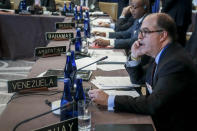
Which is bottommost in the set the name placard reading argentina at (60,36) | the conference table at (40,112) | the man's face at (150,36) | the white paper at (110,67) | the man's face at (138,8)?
the conference table at (40,112)

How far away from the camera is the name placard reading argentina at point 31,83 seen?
1407mm

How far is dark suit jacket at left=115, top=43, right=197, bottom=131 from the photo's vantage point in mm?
1305

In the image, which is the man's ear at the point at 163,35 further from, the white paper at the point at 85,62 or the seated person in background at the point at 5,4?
the seated person in background at the point at 5,4

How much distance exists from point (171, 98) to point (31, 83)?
2.30 feet

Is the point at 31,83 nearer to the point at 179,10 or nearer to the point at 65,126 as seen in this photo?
the point at 65,126

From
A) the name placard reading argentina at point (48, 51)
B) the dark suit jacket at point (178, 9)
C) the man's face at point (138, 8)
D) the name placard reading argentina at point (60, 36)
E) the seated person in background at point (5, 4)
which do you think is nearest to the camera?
the name placard reading argentina at point (48, 51)

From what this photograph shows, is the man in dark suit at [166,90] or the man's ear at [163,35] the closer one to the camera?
the man in dark suit at [166,90]

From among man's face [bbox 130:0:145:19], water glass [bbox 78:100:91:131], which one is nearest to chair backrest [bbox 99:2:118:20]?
man's face [bbox 130:0:145:19]

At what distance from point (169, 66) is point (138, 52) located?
47cm

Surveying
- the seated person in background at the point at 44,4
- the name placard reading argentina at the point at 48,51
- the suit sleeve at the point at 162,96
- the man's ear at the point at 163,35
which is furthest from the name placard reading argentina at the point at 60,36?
the seated person in background at the point at 44,4

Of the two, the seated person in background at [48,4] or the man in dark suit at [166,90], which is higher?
the seated person in background at [48,4]

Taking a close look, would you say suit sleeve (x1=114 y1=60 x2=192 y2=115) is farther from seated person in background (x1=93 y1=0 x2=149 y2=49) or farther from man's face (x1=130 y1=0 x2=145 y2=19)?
man's face (x1=130 y1=0 x2=145 y2=19)

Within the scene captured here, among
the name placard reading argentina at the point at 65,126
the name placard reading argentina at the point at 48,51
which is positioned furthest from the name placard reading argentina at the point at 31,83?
the name placard reading argentina at the point at 48,51

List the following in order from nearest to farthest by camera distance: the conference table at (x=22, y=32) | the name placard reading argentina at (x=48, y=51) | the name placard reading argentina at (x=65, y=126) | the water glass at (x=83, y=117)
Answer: the name placard reading argentina at (x=65, y=126) → the water glass at (x=83, y=117) → the name placard reading argentina at (x=48, y=51) → the conference table at (x=22, y=32)
